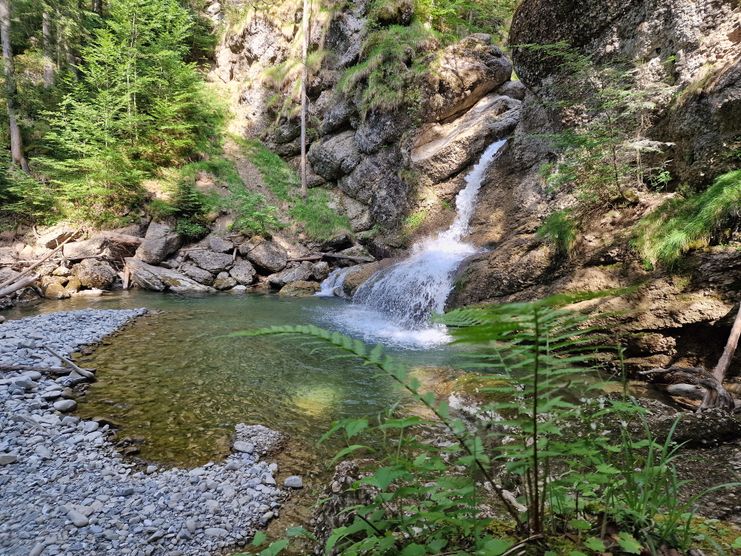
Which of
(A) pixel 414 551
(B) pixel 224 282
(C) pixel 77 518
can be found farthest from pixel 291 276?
(A) pixel 414 551

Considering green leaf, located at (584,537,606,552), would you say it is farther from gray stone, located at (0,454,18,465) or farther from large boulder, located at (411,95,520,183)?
large boulder, located at (411,95,520,183)

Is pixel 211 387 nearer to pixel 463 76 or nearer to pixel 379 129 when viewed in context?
pixel 379 129

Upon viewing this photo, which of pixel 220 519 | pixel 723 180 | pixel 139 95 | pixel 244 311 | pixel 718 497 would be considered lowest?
pixel 244 311

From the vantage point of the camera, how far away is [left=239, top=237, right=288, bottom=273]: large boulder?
1404 cm

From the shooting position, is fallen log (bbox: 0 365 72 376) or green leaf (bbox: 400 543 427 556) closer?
→ green leaf (bbox: 400 543 427 556)

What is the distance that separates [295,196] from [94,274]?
9418 mm

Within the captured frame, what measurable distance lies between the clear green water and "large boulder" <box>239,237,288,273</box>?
5767 millimetres

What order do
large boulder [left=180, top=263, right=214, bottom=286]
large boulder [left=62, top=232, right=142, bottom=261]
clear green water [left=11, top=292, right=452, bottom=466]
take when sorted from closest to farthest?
clear green water [left=11, top=292, right=452, bottom=466] → large boulder [left=62, top=232, right=142, bottom=261] → large boulder [left=180, top=263, right=214, bottom=286]

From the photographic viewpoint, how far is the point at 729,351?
13.0 feet

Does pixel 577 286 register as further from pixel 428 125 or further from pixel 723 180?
pixel 428 125

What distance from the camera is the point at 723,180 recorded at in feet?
15.5

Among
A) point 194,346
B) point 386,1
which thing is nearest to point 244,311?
point 194,346

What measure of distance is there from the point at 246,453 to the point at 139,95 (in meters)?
18.4

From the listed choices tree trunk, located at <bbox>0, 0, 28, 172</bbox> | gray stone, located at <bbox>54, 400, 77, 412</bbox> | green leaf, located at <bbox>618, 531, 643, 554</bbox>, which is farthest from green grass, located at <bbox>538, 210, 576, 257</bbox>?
tree trunk, located at <bbox>0, 0, 28, 172</bbox>
